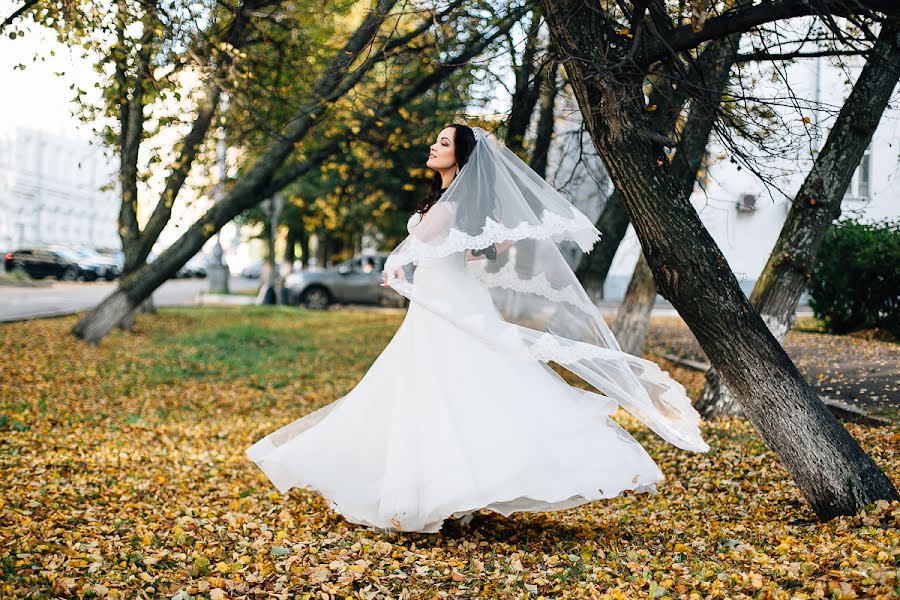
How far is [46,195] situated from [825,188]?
56.7 metres

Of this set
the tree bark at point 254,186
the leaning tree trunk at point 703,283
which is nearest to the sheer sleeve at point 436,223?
the leaning tree trunk at point 703,283

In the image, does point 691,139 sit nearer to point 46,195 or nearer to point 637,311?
point 637,311

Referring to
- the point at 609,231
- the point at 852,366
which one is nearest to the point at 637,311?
the point at 609,231

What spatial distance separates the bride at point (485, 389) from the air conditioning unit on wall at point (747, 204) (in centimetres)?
291

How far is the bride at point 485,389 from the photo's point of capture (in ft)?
14.2

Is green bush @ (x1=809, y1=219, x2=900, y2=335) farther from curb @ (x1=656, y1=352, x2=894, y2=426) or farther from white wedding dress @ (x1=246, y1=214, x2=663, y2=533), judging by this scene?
white wedding dress @ (x1=246, y1=214, x2=663, y2=533)

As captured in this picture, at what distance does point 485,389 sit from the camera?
4.46 m

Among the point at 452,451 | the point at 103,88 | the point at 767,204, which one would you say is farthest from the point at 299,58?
the point at 452,451

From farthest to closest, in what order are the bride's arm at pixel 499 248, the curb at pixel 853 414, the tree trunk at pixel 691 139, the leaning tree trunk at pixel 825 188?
the curb at pixel 853 414 < the leaning tree trunk at pixel 825 188 < the tree trunk at pixel 691 139 < the bride's arm at pixel 499 248

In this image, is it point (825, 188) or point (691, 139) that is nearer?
point (825, 188)

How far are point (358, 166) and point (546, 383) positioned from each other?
1374 cm

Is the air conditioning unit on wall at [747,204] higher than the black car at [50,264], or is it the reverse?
the air conditioning unit on wall at [747,204]

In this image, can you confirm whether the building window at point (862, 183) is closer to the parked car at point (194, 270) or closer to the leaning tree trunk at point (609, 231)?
the leaning tree trunk at point (609, 231)

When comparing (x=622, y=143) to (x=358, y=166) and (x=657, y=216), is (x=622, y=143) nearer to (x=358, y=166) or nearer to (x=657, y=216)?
(x=657, y=216)
